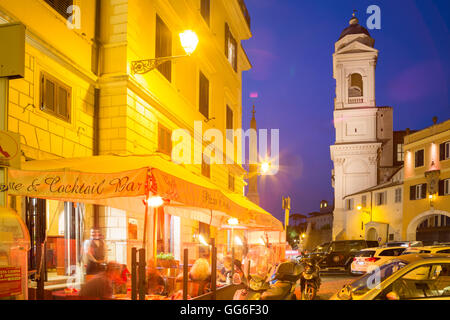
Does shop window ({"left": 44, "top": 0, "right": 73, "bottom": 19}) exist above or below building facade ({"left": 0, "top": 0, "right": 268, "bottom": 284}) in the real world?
above

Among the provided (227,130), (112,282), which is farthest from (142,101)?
(227,130)

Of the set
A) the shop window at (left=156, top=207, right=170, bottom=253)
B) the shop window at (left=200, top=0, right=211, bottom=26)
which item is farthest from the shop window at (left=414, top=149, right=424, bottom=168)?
the shop window at (left=156, top=207, right=170, bottom=253)

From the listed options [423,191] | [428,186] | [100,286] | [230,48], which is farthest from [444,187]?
[100,286]

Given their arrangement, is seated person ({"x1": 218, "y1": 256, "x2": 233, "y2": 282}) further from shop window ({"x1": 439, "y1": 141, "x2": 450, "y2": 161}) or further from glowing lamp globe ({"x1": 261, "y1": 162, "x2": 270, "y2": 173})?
shop window ({"x1": 439, "y1": 141, "x2": 450, "y2": 161})

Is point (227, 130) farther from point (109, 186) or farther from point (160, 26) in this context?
point (109, 186)

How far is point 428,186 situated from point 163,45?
33.4 m

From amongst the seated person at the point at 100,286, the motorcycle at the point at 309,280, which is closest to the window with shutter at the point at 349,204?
the motorcycle at the point at 309,280

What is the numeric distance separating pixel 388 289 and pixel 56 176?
5325 millimetres

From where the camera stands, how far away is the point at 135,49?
1255 cm

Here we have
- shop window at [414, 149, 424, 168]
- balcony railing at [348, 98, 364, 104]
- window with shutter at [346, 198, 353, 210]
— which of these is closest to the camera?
shop window at [414, 149, 424, 168]

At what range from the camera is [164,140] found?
14.7 metres

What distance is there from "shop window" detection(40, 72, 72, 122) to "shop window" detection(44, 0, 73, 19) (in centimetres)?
169

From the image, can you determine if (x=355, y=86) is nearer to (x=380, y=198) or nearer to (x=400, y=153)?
(x=400, y=153)

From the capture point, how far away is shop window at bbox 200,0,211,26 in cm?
1898
